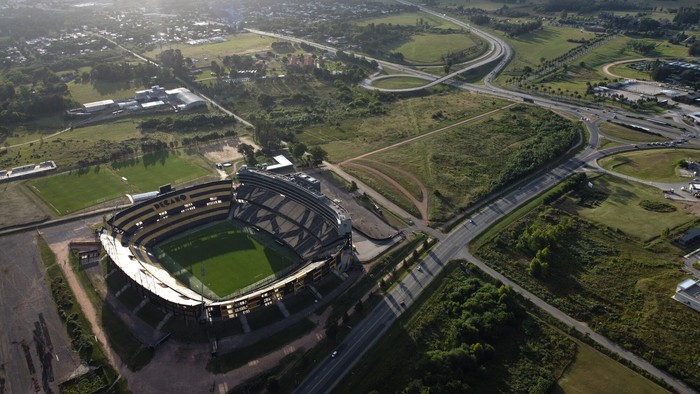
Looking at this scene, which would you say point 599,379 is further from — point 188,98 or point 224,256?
point 188,98

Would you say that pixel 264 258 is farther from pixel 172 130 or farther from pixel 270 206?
pixel 172 130

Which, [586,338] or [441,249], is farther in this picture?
[441,249]

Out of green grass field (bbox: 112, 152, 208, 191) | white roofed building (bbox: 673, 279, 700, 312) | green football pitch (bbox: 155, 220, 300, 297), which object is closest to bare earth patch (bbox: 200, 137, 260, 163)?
green grass field (bbox: 112, 152, 208, 191)

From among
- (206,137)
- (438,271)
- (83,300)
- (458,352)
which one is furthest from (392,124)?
(83,300)

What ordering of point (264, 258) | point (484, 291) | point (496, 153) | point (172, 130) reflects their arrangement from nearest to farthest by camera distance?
point (484, 291)
point (264, 258)
point (496, 153)
point (172, 130)

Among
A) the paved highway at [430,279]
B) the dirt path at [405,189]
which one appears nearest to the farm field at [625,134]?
the paved highway at [430,279]

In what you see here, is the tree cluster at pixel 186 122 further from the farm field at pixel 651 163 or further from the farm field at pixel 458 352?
the farm field at pixel 651 163

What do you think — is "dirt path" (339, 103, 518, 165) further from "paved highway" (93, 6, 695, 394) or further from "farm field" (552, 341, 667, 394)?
"farm field" (552, 341, 667, 394)

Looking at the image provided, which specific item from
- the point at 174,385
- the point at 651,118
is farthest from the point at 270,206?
the point at 651,118
